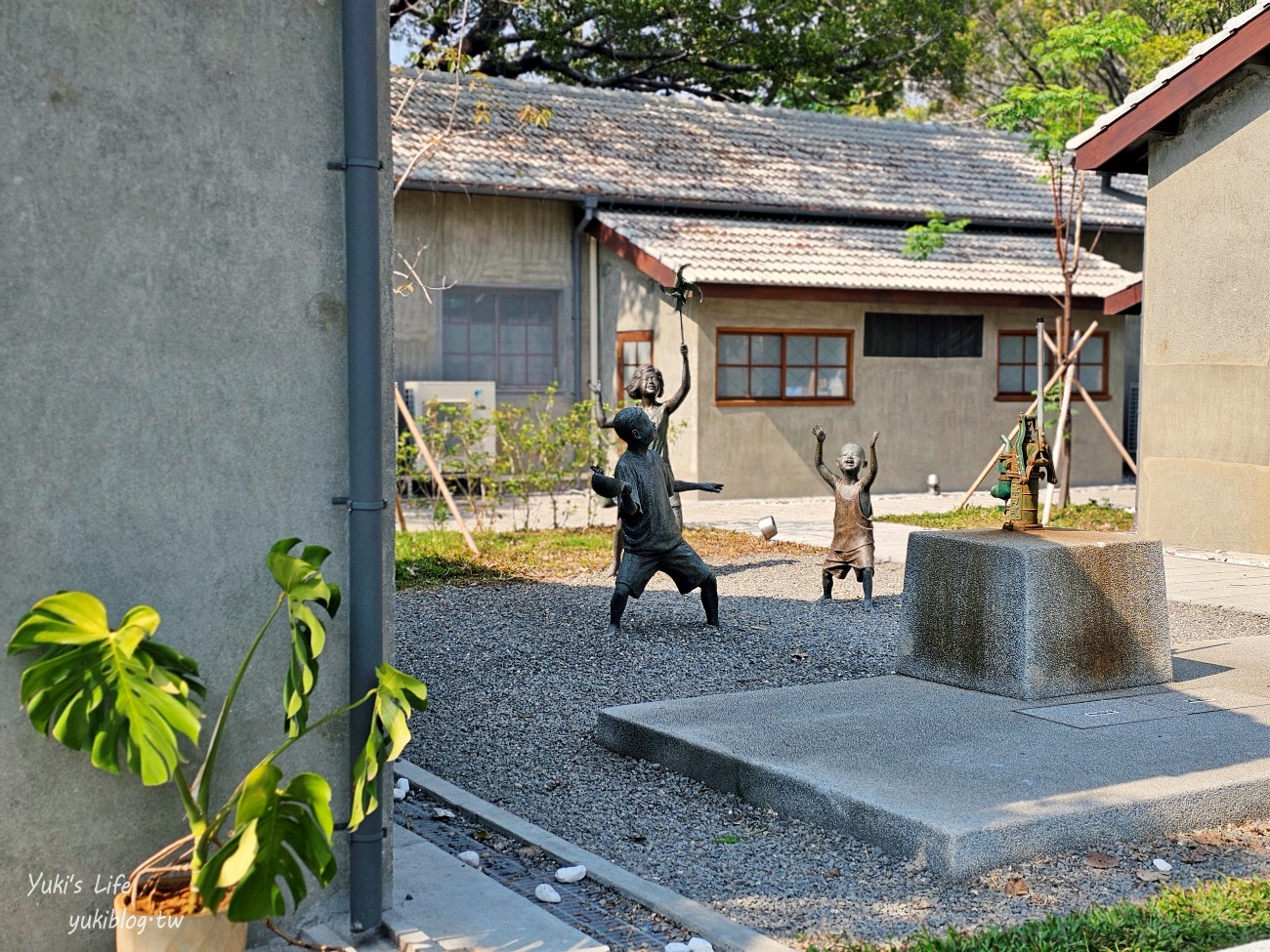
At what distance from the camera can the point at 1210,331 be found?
12539mm

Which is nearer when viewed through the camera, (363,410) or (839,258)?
(363,410)

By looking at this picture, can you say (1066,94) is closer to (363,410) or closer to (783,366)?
(783,366)

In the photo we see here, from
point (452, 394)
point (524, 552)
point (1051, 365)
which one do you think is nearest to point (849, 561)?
point (524, 552)

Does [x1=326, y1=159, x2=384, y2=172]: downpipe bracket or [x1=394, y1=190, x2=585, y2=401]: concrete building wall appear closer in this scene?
[x1=326, y1=159, x2=384, y2=172]: downpipe bracket

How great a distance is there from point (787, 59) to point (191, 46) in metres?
24.6

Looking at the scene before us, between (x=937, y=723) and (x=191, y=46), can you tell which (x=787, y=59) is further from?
(x=191, y=46)

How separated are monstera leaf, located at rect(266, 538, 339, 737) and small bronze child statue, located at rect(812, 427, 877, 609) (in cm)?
651

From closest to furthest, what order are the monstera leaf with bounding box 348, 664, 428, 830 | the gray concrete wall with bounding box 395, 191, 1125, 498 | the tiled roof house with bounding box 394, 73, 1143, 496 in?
1. the monstera leaf with bounding box 348, 664, 428, 830
2. the gray concrete wall with bounding box 395, 191, 1125, 498
3. the tiled roof house with bounding box 394, 73, 1143, 496

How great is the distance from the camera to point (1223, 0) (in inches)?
1035

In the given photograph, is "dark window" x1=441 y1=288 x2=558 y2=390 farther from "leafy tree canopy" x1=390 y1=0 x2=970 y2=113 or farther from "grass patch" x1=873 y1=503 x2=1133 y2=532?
"leafy tree canopy" x1=390 y1=0 x2=970 y2=113

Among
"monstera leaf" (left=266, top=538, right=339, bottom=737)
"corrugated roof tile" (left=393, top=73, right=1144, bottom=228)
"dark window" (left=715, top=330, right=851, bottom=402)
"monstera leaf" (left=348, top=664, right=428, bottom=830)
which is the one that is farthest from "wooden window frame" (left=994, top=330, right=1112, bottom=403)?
"monstera leaf" (left=266, top=538, right=339, bottom=737)

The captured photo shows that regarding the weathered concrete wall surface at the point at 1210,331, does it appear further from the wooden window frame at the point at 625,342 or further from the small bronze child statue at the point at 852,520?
the wooden window frame at the point at 625,342

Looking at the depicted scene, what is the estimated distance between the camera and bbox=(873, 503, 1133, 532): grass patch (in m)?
14.2

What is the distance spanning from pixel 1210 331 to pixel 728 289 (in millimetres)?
6021
